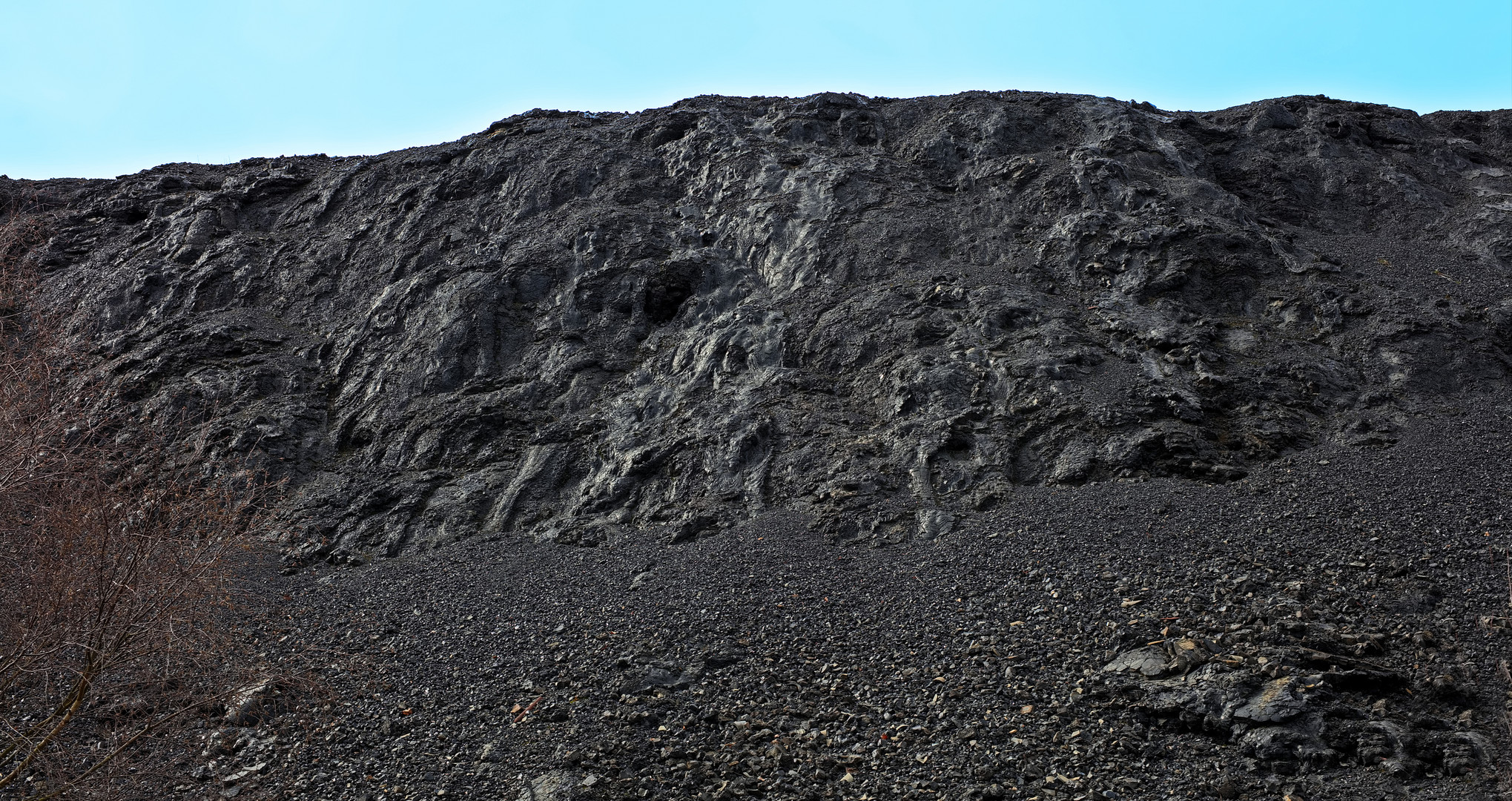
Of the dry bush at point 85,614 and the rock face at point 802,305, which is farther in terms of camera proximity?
the rock face at point 802,305

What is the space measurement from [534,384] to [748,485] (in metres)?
8.22

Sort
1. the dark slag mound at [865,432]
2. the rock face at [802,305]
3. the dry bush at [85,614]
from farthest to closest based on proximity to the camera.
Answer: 1. the rock face at [802,305]
2. the dark slag mound at [865,432]
3. the dry bush at [85,614]

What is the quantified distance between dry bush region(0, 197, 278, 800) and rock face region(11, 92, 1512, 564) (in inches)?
256

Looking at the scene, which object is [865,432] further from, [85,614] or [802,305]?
[85,614]

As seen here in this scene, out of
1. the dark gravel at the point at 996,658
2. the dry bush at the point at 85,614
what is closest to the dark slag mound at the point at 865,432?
the dark gravel at the point at 996,658

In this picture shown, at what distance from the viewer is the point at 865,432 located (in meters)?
21.1

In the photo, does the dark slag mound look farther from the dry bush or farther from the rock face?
the dry bush

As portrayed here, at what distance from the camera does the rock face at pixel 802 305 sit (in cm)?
2002

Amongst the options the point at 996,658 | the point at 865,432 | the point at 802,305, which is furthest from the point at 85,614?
the point at 802,305

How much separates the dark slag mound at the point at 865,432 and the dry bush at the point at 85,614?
1.59m

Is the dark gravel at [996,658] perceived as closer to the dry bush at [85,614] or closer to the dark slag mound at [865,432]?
the dark slag mound at [865,432]

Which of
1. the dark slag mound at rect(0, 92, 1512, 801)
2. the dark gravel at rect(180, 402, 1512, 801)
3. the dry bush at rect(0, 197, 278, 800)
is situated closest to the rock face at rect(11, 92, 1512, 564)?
the dark slag mound at rect(0, 92, 1512, 801)

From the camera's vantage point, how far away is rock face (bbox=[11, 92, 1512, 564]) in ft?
65.7

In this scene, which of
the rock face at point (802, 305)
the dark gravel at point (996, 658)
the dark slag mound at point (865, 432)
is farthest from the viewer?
the rock face at point (802, 305)
